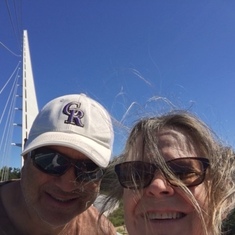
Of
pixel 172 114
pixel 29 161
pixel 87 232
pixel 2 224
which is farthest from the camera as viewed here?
pixel 87 232

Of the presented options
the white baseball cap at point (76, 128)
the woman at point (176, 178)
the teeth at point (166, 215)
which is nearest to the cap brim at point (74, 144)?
the white baseball cap at point (76, 128)

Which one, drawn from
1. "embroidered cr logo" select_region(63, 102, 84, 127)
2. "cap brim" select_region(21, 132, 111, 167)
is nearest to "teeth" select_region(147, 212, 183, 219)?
"cap brim" select_region(21, 132, 111, 167)

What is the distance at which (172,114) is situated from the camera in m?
1.79

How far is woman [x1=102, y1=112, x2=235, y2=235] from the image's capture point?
1.48 m

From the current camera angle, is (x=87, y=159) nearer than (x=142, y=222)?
No

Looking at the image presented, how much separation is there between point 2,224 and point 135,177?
3.16ft

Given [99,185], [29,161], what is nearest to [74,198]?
[99,185]

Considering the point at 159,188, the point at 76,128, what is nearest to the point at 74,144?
the point at 76,128

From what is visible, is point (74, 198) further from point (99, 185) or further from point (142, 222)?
point (142, 222)

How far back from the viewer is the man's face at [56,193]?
2.17m

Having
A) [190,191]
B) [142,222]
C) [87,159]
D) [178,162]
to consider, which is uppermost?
[87,159]

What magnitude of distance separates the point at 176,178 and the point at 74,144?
82cm

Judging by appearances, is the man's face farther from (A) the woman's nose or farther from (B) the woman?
(A) the woman's nose

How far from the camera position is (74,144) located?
2.14 metres
